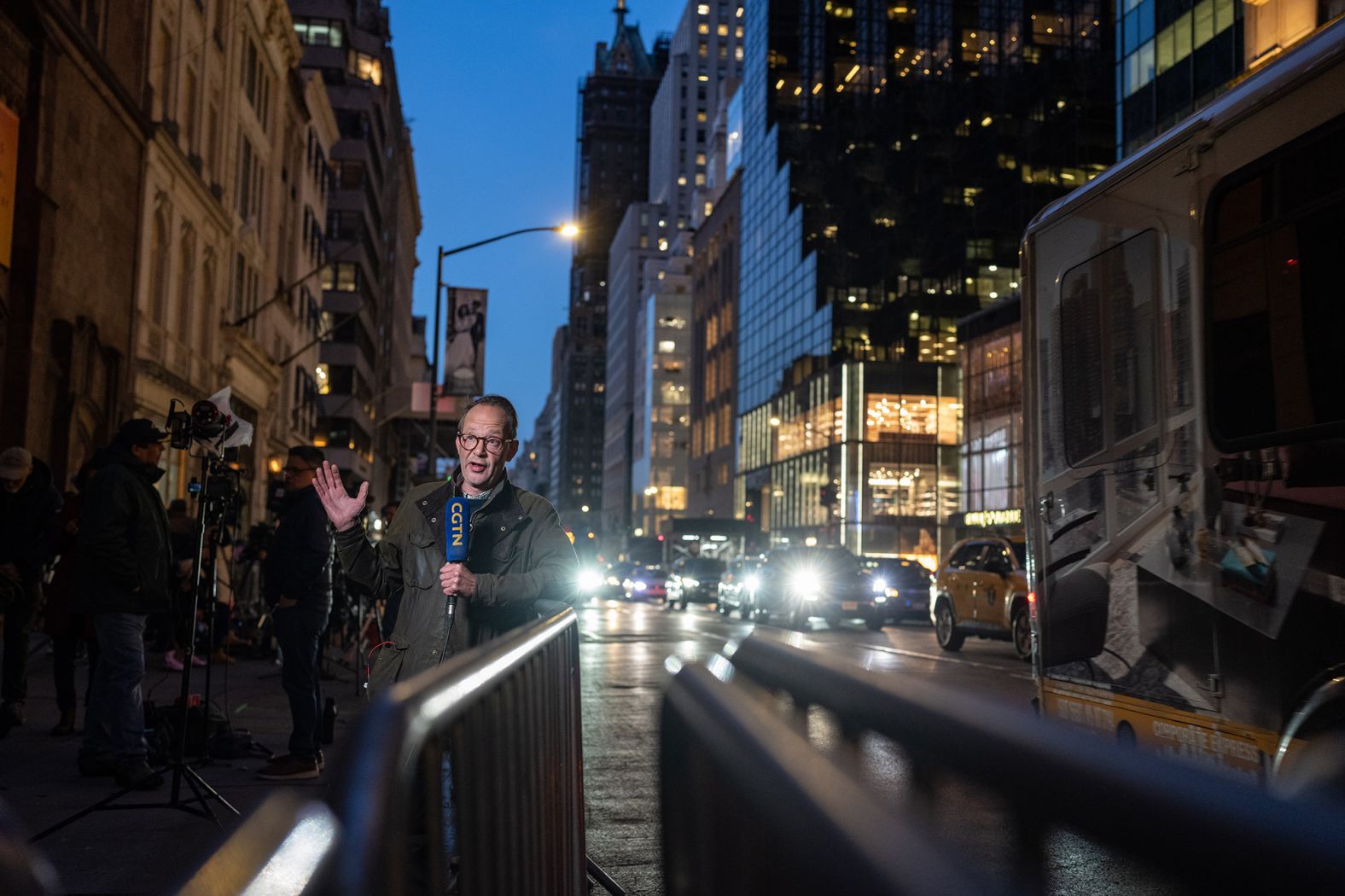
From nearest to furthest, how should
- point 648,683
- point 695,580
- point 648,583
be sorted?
point 648,683
point 695,580
point 648,583

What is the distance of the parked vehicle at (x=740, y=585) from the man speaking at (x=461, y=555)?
1218 inches

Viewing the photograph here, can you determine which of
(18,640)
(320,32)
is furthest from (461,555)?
(320,32)

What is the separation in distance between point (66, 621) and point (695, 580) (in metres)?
38.9

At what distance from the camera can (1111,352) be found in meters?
6.87

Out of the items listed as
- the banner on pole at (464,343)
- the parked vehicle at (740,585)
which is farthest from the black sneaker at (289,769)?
the parked vehicle at (740,585)

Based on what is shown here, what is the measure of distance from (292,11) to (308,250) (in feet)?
93.5

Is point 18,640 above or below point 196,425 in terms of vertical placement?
below

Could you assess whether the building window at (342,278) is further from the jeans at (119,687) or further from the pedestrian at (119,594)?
the jeans at (119,687)

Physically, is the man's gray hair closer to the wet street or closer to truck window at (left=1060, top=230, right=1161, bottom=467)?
the wet street

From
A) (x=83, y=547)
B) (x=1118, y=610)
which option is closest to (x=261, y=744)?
(x=83, y=547)

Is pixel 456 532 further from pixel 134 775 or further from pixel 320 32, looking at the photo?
pixel 320 32

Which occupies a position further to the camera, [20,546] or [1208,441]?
[20,546]

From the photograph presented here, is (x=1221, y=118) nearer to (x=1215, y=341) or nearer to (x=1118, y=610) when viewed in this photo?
(x=1215, y=341)

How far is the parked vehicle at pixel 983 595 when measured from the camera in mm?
20531
